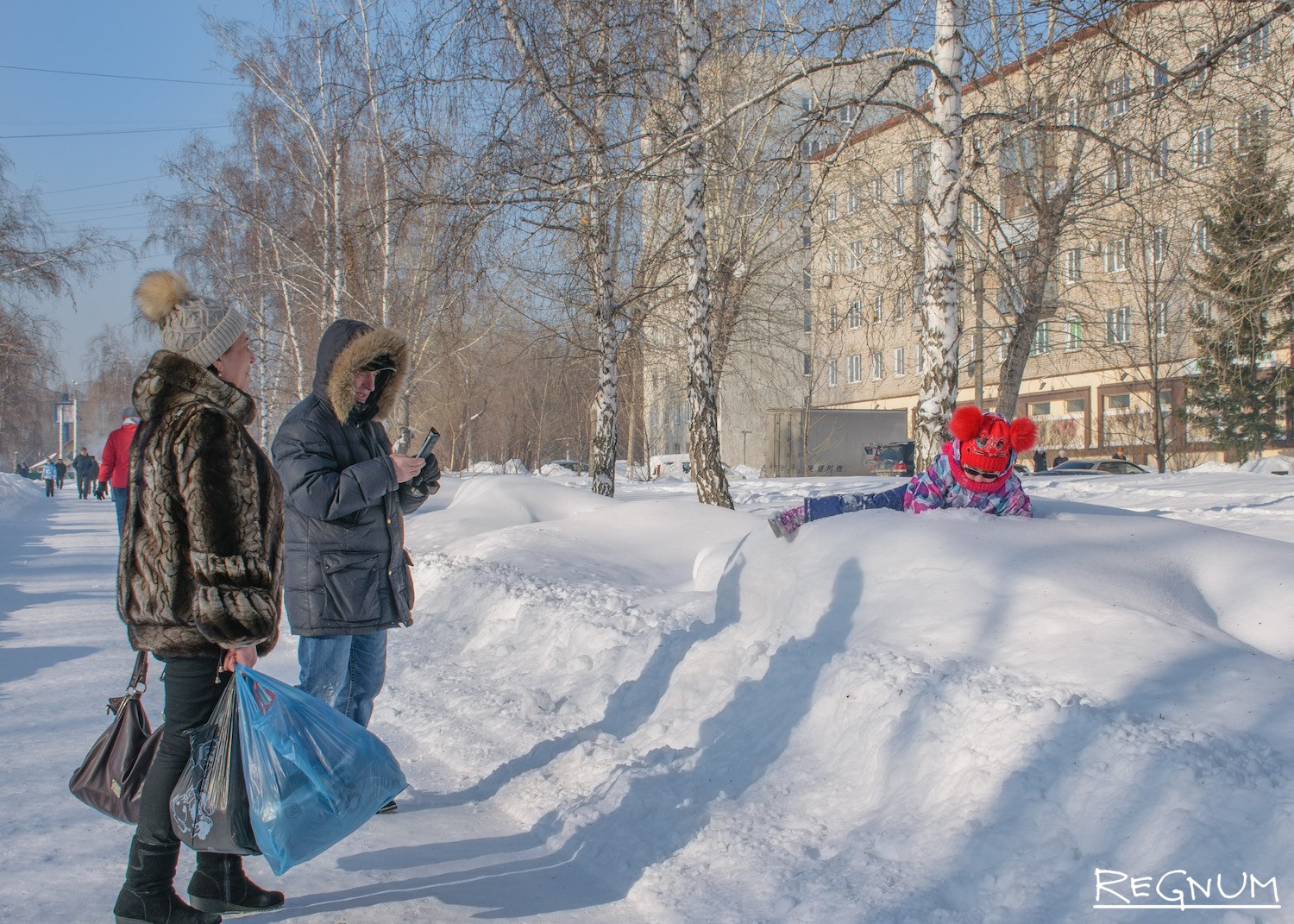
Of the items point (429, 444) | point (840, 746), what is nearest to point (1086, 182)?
point (840, 746)

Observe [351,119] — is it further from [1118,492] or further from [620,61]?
[1118,492]

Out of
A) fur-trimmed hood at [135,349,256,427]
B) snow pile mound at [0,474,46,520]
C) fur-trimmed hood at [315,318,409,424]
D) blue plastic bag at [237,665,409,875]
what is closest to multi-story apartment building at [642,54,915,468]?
fur-trimmed hood at [315,318,409,424]

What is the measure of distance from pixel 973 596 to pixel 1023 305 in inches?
460

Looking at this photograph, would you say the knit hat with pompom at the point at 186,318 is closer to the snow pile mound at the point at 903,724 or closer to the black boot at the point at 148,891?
the black boot at the point at 148,891

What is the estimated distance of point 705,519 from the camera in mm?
9195

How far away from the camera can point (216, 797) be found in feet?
8.55

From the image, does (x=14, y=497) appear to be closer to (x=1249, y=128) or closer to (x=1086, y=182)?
(x=1086, y=182)

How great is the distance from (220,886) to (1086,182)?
13246 mm

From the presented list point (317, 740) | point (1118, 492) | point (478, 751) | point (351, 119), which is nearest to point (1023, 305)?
point (1118, 492)

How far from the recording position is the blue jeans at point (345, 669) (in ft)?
12.0

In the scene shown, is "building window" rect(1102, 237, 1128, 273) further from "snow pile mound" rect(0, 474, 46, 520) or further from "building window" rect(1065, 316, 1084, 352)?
"snow pile mound" rect(0, 474, 46, 520)

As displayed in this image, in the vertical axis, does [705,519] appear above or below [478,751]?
above

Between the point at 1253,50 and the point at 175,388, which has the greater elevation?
the point at 1253,50

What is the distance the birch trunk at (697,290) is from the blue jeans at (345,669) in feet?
23.7
